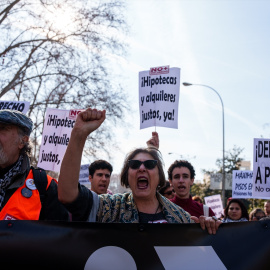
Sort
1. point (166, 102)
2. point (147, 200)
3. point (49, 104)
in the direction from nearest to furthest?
point (147, 200) < point (166, 102) < point (49, 104)

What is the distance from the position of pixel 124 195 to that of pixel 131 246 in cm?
42

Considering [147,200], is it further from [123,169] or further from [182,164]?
[182,164]

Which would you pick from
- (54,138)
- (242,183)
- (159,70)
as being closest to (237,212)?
(159,70)

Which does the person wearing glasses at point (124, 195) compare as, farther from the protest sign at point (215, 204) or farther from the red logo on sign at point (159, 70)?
the protest sign at point (215, 204)

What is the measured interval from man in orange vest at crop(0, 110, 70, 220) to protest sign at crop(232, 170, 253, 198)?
29.2ft

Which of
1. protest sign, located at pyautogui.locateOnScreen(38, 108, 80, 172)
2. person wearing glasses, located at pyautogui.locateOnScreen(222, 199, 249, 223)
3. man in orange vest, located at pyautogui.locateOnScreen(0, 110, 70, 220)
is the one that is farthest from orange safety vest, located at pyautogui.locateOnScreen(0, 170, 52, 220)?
person wearing glasses, located at pyautogui.locateOnScreen(222, 199, 249, 223)

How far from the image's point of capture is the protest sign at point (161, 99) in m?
5.30

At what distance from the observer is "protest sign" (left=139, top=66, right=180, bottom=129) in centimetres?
530

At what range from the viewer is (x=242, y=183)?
36.3ft

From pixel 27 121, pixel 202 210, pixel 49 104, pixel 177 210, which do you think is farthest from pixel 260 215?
pixel 49 104

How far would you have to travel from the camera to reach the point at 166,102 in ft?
17.5

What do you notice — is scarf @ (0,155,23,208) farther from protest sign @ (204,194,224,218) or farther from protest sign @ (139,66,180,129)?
protest sign @ (204,194,224,218)

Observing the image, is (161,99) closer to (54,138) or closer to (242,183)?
(54,138)

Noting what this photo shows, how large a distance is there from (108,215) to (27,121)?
3.16 ft
